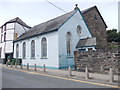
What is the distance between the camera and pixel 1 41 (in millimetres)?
30531

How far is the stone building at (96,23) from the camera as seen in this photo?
91.0ft

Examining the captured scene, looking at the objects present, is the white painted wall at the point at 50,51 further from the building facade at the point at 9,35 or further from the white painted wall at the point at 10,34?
the white painted wall at the point at 10,34

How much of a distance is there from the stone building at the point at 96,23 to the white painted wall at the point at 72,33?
302 inches

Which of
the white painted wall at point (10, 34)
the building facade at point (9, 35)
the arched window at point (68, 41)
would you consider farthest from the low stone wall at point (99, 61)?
the white painted wall at point (10, 34)

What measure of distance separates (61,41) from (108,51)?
23.3ft

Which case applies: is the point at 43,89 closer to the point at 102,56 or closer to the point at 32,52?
the point at 102,56

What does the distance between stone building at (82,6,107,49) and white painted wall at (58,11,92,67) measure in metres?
7.67

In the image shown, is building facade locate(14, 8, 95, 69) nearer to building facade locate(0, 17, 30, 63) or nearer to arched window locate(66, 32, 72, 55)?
arched window locate(66, 32, 72, 55)

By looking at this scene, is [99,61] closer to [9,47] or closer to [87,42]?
[87,42]

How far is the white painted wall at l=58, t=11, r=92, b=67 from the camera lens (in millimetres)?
16984

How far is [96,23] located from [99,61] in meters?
19.0

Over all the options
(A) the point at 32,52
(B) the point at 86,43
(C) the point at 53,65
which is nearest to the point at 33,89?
(C) the point at 53,65

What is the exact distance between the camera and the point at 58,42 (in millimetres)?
16656

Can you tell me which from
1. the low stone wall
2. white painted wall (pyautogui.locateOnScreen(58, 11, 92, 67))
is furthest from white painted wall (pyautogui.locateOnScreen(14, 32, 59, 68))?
the low stone wall
